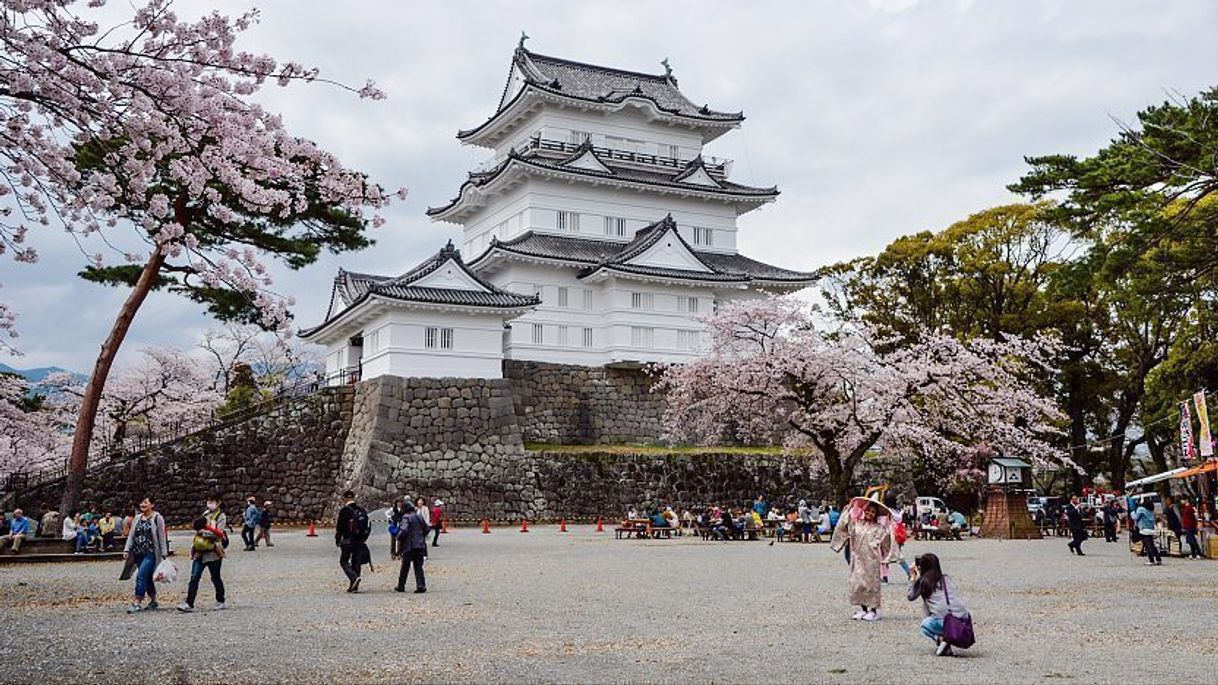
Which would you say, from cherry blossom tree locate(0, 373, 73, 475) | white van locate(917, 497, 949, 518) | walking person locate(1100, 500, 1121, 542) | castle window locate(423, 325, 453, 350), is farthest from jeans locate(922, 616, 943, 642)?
cherry blossom tree locate(0, 373, 73, 475)

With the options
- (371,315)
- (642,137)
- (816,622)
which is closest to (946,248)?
(642,137)

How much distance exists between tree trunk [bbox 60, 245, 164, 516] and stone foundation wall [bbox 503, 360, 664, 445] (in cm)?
1747

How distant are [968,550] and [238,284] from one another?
18.9 meters

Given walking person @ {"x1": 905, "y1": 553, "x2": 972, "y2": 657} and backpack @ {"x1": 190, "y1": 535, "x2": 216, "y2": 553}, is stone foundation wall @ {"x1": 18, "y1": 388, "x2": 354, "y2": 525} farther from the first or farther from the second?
walking person @ {"x1": 905, "y1": 553, "x2": 972, "y2": 657}

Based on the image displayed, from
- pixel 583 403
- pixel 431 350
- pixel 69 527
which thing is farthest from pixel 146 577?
pixel 583 403

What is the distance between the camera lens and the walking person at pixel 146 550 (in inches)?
517

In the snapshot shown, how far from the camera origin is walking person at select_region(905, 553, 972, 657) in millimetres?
9039

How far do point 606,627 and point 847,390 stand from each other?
782 inches

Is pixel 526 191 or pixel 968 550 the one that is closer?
pixel 968 550

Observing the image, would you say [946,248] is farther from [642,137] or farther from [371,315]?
[371,315]

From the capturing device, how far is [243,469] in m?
34.3

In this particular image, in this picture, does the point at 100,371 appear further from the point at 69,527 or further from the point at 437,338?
the point at 437,338

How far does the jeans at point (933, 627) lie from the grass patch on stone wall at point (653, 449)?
1121 inches

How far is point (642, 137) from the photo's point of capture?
160 ft
